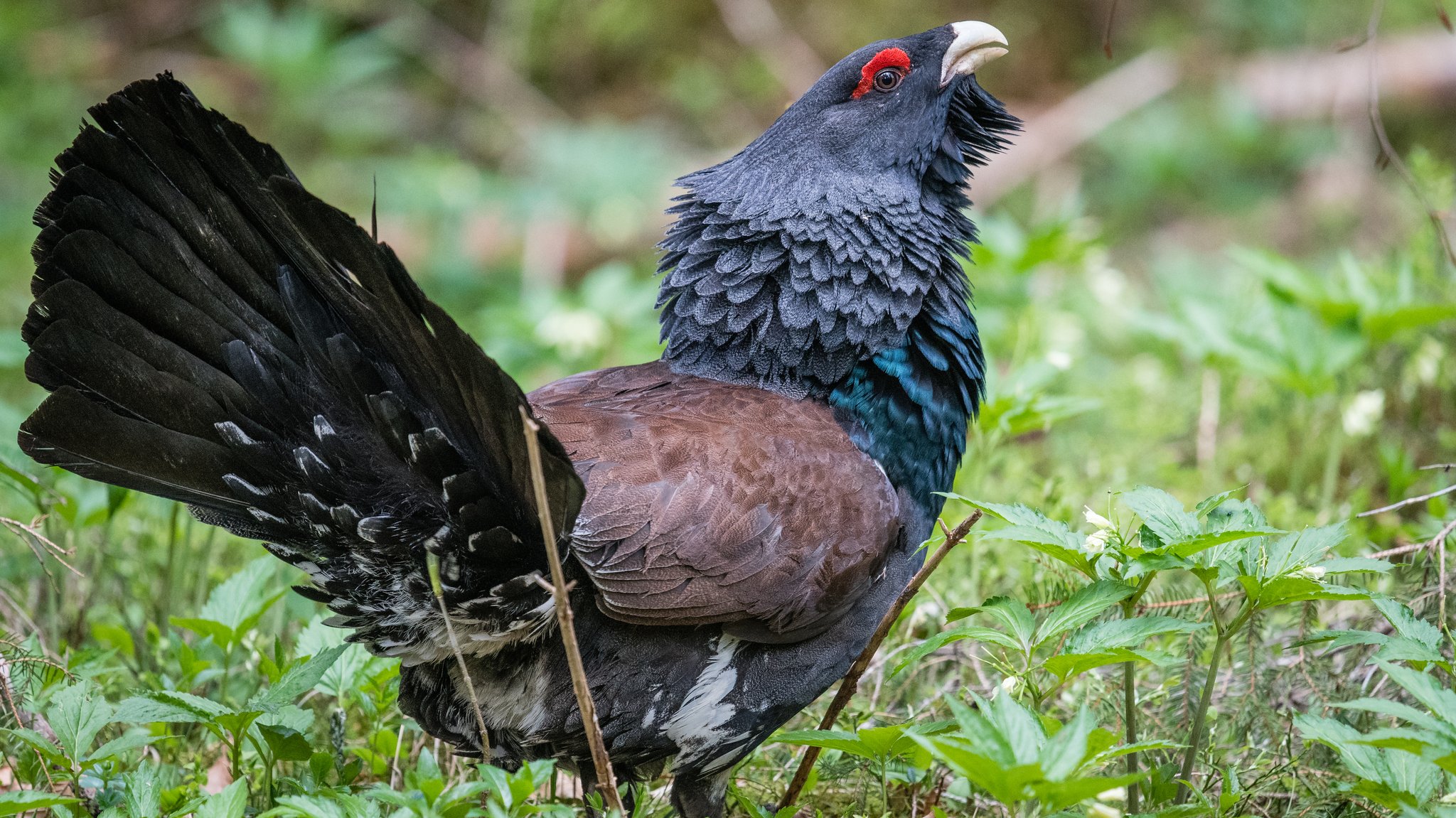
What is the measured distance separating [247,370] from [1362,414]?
161 inches

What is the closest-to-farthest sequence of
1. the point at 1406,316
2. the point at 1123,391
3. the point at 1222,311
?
the point at 1406,316 → the point at 1222,311 → the point at 1123,391

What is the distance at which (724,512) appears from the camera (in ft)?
9.27

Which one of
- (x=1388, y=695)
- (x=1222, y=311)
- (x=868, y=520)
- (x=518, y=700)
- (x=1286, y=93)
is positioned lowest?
(x=1388, y=695)

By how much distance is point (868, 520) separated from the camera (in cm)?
303

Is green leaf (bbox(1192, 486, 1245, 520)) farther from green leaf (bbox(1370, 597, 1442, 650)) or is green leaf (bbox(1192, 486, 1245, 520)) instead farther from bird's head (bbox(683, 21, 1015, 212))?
bird's head (bbox(683, 21, 1015, 212))

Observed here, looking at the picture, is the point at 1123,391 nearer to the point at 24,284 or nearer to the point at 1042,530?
the point at 1042,530

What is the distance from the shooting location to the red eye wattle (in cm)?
370

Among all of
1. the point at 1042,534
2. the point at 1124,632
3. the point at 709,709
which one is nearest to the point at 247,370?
the point at 709,709

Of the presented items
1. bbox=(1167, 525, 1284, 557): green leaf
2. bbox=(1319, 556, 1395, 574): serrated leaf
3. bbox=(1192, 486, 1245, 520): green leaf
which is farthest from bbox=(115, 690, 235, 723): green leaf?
bbox=(1319, 556, 1395, 574): serrated leaf

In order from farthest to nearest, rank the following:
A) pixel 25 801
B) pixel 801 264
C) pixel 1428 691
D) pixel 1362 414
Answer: pixel 1362 414, pixel 801 264, pixel 25 801, pixel 1428 691

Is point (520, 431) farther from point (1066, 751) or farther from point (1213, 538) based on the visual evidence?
point (1213, 538)

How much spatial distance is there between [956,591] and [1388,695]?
1.27 metres

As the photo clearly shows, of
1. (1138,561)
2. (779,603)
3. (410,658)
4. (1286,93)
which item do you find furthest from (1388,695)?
(1286,93)

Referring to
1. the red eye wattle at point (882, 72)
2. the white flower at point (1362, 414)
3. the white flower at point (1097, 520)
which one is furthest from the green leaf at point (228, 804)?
the white flower at point (1362, 414)
